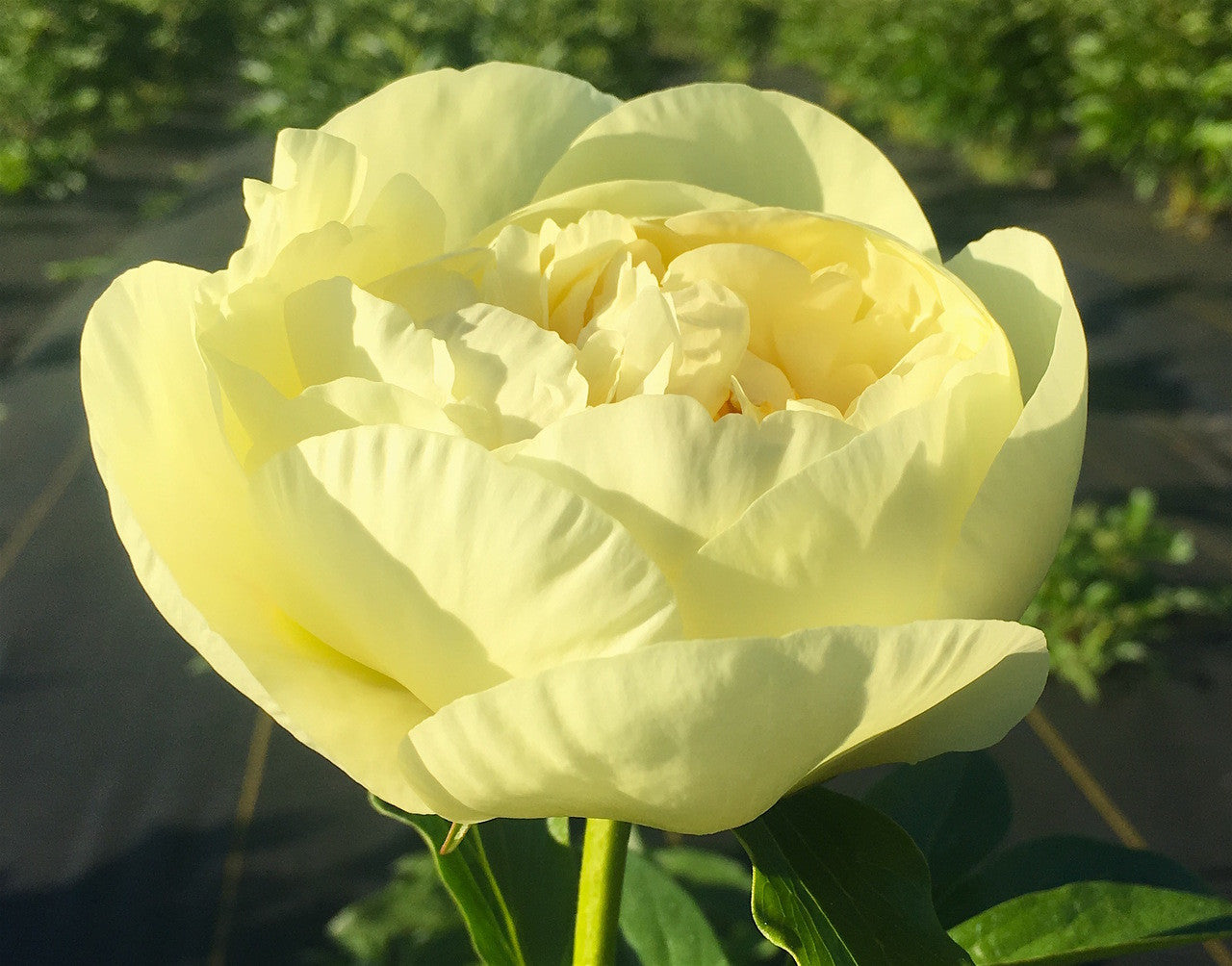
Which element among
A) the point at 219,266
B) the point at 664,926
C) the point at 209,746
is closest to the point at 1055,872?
the point at 664,926

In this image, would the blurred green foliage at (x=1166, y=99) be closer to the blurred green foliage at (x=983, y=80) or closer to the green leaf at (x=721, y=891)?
the blurred green foliage at (x=983, y=80)

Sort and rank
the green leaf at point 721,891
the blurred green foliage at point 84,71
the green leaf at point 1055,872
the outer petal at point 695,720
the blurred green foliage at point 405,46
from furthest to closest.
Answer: the blurred green foliage at point 84,71 → the blurred green foliage at point 405,46 → the green leaf at point 721,891 → the green leaf at point 1055,872 → the outer petal at point 695,720

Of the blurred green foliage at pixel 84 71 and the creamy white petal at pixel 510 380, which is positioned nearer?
the creamy white petal at pixel 510 380

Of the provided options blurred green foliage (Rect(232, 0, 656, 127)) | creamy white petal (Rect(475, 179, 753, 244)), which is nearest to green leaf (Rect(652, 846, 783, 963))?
creamy white petal (Rect(475, 179, 753, 244))

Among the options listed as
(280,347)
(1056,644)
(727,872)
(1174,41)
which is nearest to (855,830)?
(280,347)

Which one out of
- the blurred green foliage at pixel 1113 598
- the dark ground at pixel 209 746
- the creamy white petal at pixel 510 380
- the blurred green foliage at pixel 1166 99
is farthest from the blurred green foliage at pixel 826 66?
the creamy white petal at pixel 510 380

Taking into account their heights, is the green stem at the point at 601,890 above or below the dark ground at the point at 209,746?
above

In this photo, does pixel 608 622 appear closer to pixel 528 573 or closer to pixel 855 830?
pixel 528 573

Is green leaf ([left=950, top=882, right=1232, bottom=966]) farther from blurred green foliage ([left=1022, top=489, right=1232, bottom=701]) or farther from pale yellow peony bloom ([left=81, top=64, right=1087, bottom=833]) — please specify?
blurred green foliage ([left=1022, top=489, right=1232, bottom=701])
